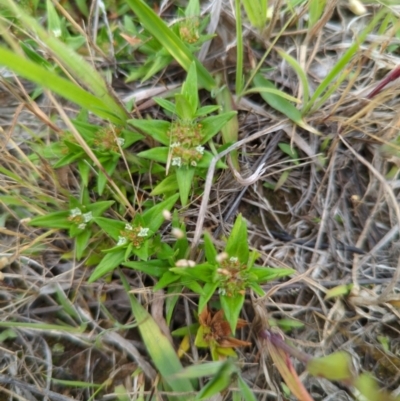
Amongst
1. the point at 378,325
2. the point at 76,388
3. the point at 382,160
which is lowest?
the point at 378,325

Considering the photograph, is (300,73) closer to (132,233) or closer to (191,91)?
(191,91)

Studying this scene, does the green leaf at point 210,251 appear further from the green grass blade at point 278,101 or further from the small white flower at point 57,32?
the small white flower at point 57,32

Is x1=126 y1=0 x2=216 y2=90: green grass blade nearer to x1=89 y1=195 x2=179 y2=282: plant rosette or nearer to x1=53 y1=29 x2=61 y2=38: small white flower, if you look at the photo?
x1=53 y1=29 x2=61 y2=38: small white flower

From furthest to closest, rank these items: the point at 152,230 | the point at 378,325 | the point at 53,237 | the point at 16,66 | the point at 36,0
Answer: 1. the point at 36,0
2. the point at 53,237
3. the point at 378,325
4. the point at 152,230
5. the point at 16,66

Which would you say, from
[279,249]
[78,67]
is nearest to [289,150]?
[279,249]

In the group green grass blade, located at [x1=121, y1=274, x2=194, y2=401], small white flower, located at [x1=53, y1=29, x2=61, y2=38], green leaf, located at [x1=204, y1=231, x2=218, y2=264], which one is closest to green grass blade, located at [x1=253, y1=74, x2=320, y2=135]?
green leaf, located at [x1=204, y1=231, x2=218, y2=264]

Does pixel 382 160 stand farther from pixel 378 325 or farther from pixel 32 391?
pixel 32 391

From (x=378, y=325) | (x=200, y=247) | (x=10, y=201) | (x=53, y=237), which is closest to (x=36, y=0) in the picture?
(x=10, y=201)
